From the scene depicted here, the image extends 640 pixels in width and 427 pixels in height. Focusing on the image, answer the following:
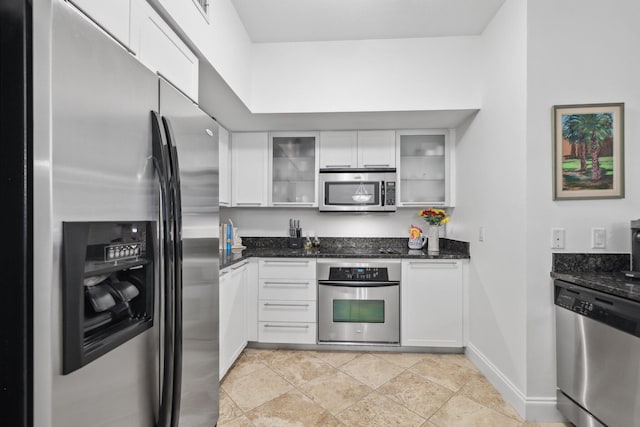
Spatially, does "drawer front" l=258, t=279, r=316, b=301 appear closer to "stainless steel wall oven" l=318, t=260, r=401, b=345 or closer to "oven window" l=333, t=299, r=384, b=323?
"stainless steel wall oven" l=318, t=260, r=401, b=345

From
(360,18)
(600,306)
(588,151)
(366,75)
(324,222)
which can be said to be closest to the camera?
(600,306)

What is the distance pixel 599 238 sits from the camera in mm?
1952

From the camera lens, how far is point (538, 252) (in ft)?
6.54

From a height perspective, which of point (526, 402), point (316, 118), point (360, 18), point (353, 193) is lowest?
point (526, 402)

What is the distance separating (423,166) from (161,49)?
2614 millimetres

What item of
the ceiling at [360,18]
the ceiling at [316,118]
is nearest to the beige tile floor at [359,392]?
the ceiling at [316,118]

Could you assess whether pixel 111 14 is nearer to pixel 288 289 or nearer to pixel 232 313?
pixel 232 313

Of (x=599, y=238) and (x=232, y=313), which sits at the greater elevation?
(x=599, y=238)

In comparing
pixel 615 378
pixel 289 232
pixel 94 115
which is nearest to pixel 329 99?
pixel 289 232

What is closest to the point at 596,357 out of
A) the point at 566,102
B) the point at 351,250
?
the point at 566,102

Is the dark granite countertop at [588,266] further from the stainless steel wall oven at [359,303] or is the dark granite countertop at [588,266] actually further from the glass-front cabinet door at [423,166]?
the glass-front cabinet door at [423,166]

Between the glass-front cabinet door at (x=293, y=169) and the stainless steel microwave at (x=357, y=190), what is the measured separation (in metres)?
0.13

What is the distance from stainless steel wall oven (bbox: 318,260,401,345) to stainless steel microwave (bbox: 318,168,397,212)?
60 centimetres

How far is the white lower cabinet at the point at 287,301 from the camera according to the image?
2990 mm
